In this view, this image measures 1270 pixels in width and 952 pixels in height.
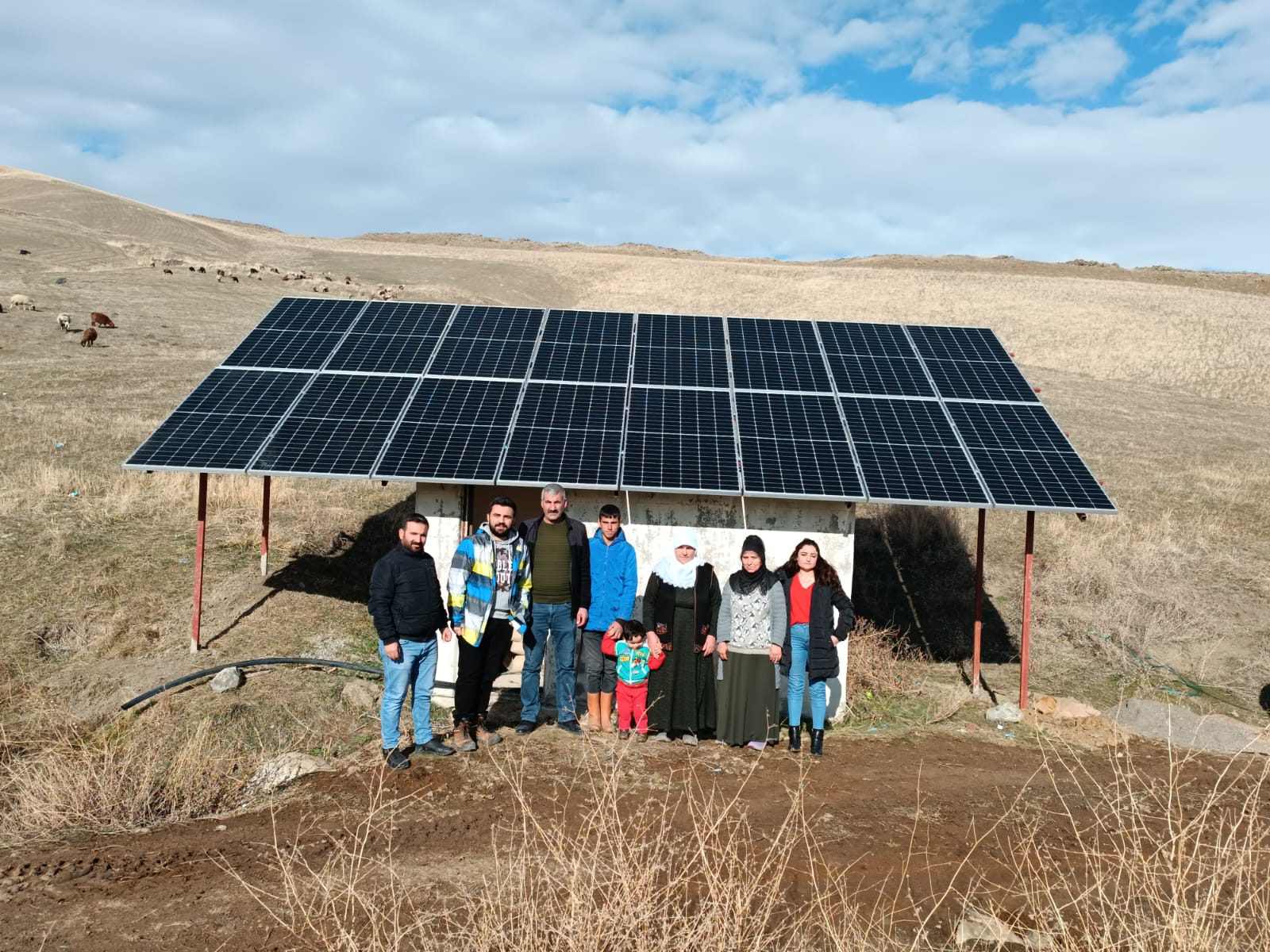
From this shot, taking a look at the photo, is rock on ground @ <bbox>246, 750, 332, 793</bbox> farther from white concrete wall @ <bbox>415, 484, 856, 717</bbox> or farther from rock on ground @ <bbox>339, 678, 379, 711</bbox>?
white concrete wall @ <bbox>415, 484, 856, 717</bbox>

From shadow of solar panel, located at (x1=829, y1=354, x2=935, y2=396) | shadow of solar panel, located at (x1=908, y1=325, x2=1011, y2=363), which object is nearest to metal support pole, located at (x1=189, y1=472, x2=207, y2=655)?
shadow of solar panel, located at (x1=829, y1=354, x2=935, y2=396)

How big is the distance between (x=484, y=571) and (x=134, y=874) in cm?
328

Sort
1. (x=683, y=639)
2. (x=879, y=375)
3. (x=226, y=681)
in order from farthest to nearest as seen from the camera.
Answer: (x=879, y=375) → (x=226, y=681) → (x=683, y=639)

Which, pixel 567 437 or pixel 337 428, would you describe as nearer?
pixel 567 437

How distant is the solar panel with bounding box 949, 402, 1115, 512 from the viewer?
30.3 ft

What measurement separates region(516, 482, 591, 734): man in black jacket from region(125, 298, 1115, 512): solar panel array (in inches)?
38.8

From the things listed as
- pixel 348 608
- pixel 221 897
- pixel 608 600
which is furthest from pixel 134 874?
pixel 348 608

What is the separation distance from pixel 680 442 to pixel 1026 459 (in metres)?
3.70

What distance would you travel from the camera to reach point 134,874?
5789 millimetres

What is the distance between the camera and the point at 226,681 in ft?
31.0

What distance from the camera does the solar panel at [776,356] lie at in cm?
1137

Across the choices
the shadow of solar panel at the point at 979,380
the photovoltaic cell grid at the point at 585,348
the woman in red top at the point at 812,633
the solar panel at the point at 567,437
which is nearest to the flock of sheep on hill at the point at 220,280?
the photovoltaic cell grid at the point at 585,348

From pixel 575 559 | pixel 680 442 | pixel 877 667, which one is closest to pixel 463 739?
pixel 575 559

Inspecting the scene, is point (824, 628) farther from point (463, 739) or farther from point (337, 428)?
point (337, 428)
